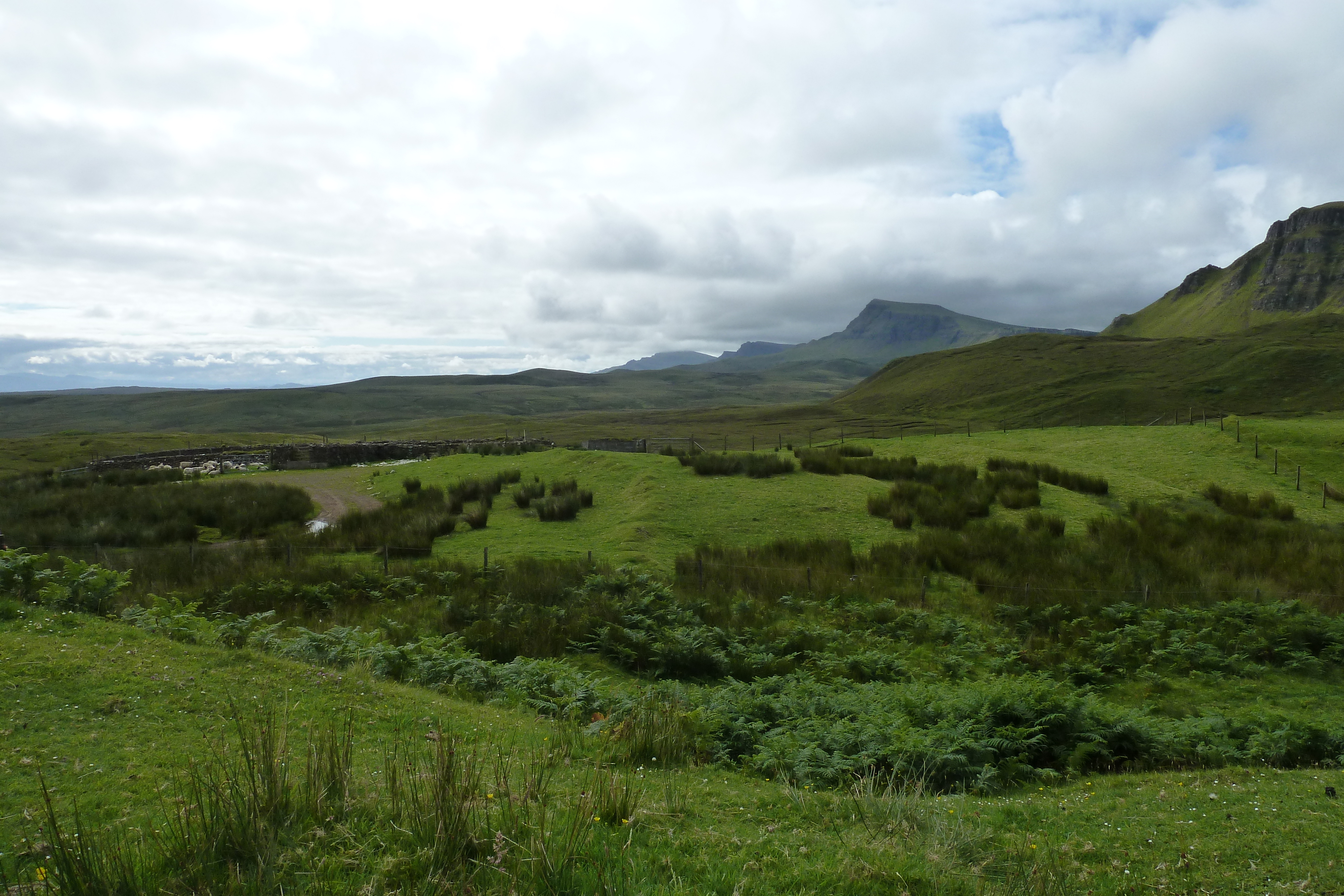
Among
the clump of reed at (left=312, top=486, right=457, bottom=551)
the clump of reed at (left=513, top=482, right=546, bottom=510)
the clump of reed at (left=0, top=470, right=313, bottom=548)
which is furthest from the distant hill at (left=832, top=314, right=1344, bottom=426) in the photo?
the clump of reed at (left=0, top=470, right=313, bottom=548)

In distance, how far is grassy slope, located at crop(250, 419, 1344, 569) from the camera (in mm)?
18984

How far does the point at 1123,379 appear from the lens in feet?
301

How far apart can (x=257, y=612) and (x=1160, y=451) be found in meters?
29.5

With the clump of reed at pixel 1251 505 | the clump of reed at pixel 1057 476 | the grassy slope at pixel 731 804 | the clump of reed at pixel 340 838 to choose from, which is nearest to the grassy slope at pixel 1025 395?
the clump of reed at pixel 1057 476

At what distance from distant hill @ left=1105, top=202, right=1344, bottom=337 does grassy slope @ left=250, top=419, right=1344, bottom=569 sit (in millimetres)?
157722

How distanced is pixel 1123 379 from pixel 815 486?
3433 inches

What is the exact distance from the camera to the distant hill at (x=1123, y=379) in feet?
251

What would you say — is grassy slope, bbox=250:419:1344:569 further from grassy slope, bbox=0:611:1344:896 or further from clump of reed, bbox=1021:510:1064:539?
grassy slope, bbox=0:611:1344:896

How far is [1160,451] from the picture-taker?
26984 mm

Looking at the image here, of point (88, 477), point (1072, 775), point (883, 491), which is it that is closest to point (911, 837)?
point (1072, 775)

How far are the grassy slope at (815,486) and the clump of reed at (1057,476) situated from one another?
501 millimetres

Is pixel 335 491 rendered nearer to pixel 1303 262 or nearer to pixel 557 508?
pixel 557 508

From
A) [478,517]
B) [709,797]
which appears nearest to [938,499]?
[478,517]

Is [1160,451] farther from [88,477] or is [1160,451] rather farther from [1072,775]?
[88,477]
